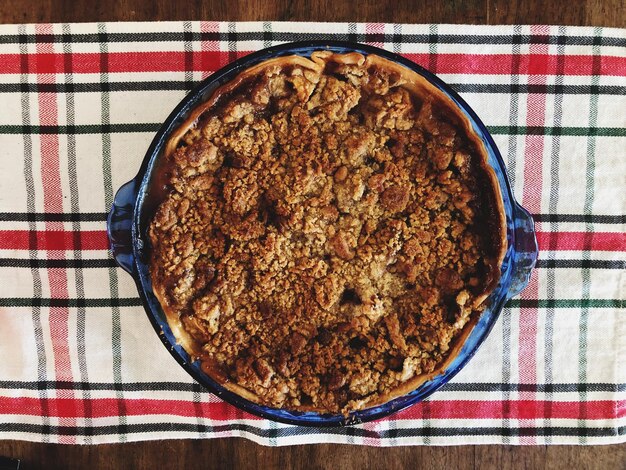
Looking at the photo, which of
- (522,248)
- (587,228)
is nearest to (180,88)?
(522,248)

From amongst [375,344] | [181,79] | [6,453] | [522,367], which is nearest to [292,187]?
[375,344]

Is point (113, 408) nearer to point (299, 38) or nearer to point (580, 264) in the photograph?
point (299, 38)

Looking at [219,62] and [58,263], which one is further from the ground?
[219,62]

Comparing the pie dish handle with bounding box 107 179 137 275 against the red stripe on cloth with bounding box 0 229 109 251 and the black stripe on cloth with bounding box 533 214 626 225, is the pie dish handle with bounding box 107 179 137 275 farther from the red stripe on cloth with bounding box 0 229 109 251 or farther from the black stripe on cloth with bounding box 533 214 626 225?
the black stripe on cloth with bounding box 533 214 626 225

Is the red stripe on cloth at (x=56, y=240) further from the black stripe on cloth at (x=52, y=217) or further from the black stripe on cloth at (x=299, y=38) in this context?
the black stripe on cloth at (x=299, y=38)

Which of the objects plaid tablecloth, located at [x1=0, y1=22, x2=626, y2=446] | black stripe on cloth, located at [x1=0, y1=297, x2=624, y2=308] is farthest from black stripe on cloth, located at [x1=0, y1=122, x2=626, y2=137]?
black stripe on cloth, located at [x1=0, y1=297, x2=624, y2=308]
